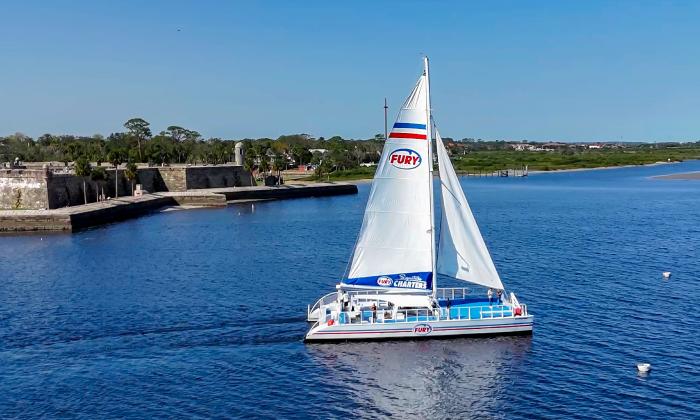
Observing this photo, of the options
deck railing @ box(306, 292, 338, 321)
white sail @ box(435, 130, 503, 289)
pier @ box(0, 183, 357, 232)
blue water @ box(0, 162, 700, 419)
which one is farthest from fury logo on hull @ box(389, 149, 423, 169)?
pier @ box(0, 183, 357, 232)

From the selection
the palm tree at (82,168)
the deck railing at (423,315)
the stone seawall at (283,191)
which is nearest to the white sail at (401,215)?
the deck railing at (423,315)

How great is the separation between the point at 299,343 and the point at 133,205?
70.9m

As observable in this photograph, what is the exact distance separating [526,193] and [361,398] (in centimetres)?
12009

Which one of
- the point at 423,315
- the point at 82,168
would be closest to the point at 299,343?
the point at 423,315

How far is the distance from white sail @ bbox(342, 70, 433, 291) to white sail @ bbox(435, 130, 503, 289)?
58.0 inches

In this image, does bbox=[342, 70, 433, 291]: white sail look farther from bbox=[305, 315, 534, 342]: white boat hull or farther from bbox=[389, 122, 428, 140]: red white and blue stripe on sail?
bbox=[305, 315, 534, 342]: white boat hull

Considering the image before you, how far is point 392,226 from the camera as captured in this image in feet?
120

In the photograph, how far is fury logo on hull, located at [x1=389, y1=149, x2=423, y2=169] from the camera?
35.8 metres

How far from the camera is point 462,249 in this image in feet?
124

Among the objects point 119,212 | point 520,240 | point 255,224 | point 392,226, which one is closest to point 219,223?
point 255,224

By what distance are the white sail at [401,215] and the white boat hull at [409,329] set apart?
2.28m

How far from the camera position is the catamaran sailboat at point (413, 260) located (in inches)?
1405

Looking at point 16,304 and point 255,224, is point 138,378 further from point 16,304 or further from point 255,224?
point 255,224

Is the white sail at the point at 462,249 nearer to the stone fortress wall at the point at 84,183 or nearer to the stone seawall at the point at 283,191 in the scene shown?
the stone fortress wall at the point at 84,183
